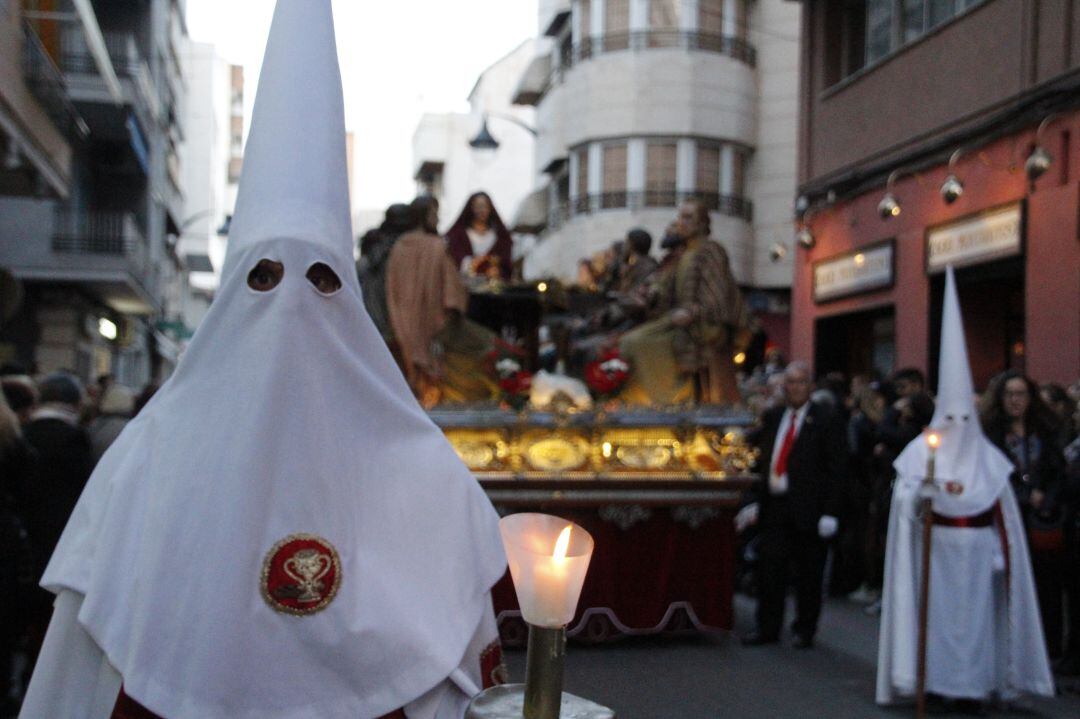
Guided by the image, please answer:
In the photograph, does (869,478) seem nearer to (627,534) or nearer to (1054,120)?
(627,534)

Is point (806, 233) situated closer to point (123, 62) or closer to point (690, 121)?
point (690, 121)

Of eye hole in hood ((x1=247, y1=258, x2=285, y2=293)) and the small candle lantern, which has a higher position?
eye hole in hood ((x1=247, y1=258, x2=285, y2=293))

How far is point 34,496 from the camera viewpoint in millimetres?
7062

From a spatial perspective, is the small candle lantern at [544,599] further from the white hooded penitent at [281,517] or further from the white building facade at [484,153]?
the white building facade at [484,153]

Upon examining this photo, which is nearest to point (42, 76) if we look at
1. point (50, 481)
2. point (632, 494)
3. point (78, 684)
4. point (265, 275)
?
point (632, 494)

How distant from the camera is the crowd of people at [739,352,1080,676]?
873cm

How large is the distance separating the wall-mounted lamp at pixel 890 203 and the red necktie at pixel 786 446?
7.22 meters

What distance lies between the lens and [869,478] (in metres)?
12.3

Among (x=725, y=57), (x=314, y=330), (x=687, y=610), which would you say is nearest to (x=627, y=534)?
(x=687, y=610)

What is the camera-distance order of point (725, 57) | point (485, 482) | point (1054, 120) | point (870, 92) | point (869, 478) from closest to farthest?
1. point (485, 482)
2. point (869, 478)
3. point (1054, 120)
4. point (870, 92)
5. point (725, 57)

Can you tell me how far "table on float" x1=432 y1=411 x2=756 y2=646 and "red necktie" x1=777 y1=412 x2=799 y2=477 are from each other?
0.24 metres

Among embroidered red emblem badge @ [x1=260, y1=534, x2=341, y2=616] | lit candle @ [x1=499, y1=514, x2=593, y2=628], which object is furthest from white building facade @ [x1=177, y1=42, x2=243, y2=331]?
lit candle @ [x1=499, y1=514, x2=593, y2=628]

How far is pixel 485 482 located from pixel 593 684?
1700mm

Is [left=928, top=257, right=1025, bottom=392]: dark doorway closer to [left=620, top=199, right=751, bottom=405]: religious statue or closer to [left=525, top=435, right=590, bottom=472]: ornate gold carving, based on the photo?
[left=620, top=199, right=751, bottom=405]: religious statue
